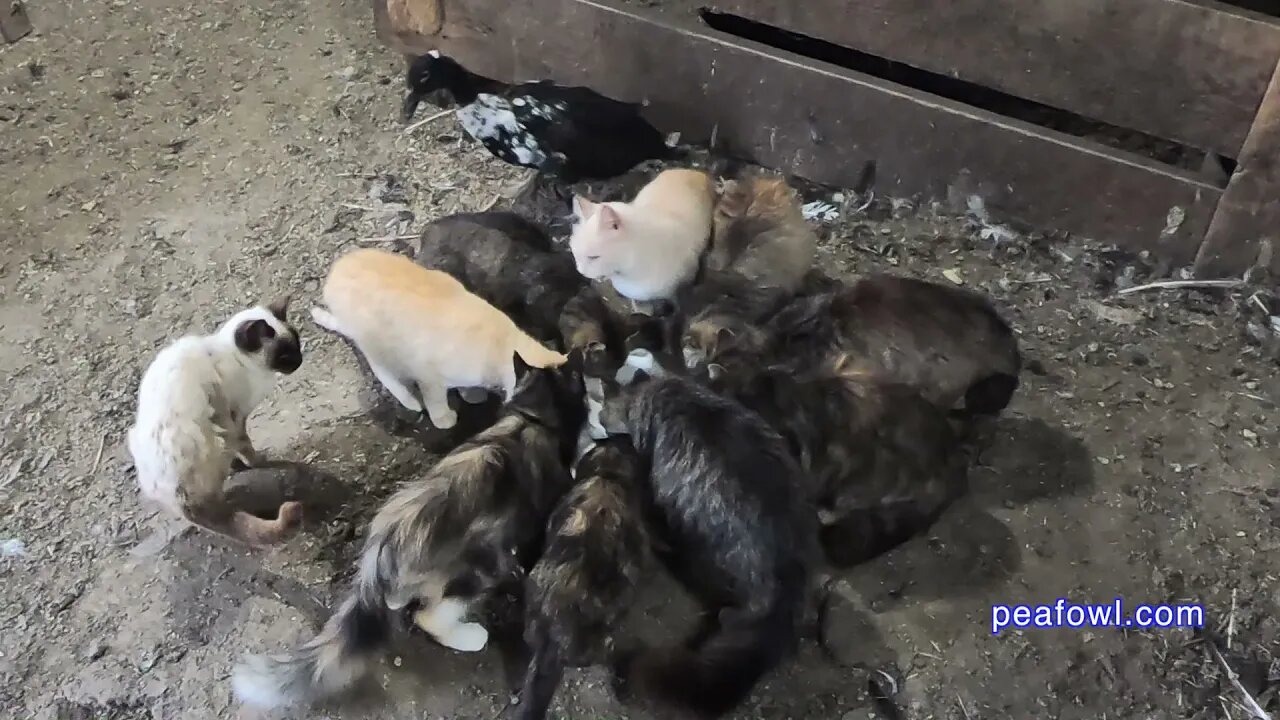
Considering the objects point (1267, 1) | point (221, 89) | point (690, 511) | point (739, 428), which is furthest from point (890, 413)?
point (221, 89)

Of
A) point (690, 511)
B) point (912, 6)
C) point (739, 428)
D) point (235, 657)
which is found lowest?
point (235, 657)

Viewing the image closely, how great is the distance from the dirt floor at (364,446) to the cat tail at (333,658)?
12 cm

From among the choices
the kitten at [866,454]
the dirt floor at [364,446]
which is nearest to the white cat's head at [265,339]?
the dirt floor at [364,446]

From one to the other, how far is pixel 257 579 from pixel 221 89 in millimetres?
1714

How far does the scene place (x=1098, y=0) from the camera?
2240 millimetres

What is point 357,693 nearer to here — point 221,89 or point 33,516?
point 33,516

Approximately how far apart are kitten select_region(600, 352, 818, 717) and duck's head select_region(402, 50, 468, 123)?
1364 millimetres

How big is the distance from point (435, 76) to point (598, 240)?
972 mm

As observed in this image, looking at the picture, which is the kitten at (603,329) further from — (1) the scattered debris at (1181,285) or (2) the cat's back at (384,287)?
(1) the scattered debris at (1181,285)

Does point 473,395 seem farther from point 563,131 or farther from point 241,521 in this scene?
point 563,131

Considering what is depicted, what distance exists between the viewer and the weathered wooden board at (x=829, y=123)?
246 cm

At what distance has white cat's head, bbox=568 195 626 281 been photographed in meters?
2.22

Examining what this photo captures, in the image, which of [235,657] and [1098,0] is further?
[1098,0]

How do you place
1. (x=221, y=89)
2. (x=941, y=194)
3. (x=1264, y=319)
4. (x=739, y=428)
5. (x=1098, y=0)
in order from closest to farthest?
(x=739, y=428)
(x=1098, y=0)
(x=1264, y=319)
(x=941, y=194)
(x=221, y=89)
